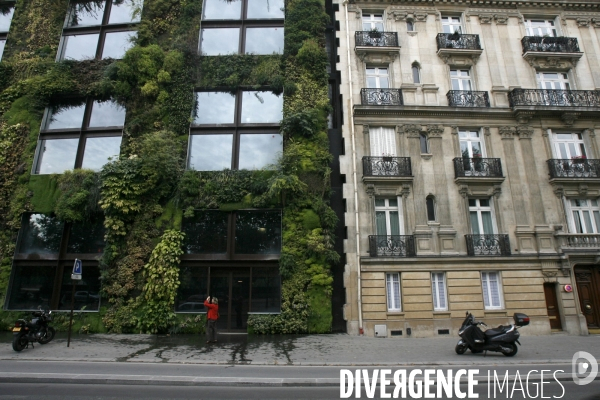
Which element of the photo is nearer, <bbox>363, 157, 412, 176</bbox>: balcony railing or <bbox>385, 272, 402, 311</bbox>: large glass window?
<bbox>385, 272, 402, 311</bbox>: large glass window

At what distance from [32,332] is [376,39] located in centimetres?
2037

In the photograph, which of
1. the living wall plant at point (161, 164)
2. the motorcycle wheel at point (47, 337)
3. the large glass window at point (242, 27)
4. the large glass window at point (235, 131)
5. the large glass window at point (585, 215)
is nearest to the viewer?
the motorcycle wheel at point (47, 337)

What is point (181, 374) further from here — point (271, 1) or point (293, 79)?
point (271, 1)

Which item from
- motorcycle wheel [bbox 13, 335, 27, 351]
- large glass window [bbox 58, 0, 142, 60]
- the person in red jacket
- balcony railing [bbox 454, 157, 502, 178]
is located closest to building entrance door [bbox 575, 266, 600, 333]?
balcony railing [bbox 454, 157, 502, 178]

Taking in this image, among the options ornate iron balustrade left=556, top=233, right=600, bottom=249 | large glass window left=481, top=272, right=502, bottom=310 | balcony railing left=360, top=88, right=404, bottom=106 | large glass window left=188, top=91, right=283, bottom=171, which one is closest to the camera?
large glass window left=481, top=272, right=502, bottom=310

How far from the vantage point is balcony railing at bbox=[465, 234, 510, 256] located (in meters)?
16.4

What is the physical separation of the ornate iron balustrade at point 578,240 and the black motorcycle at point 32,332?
72.6 feet

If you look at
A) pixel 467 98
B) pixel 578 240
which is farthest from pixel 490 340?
pixel 467 98

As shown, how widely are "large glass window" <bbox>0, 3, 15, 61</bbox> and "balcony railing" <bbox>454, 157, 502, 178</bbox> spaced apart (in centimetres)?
2693

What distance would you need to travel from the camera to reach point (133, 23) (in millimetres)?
20344

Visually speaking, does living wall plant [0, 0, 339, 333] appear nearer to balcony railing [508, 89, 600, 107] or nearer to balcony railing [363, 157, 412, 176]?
balcony railing [363, 157, 412, 176]

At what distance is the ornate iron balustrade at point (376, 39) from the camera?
19.1 m

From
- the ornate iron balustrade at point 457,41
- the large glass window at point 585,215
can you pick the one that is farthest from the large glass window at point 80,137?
the large glass window at point 585,215

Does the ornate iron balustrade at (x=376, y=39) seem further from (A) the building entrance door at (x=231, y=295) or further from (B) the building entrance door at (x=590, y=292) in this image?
(B) the building entrance door at (x=590, y=292)
